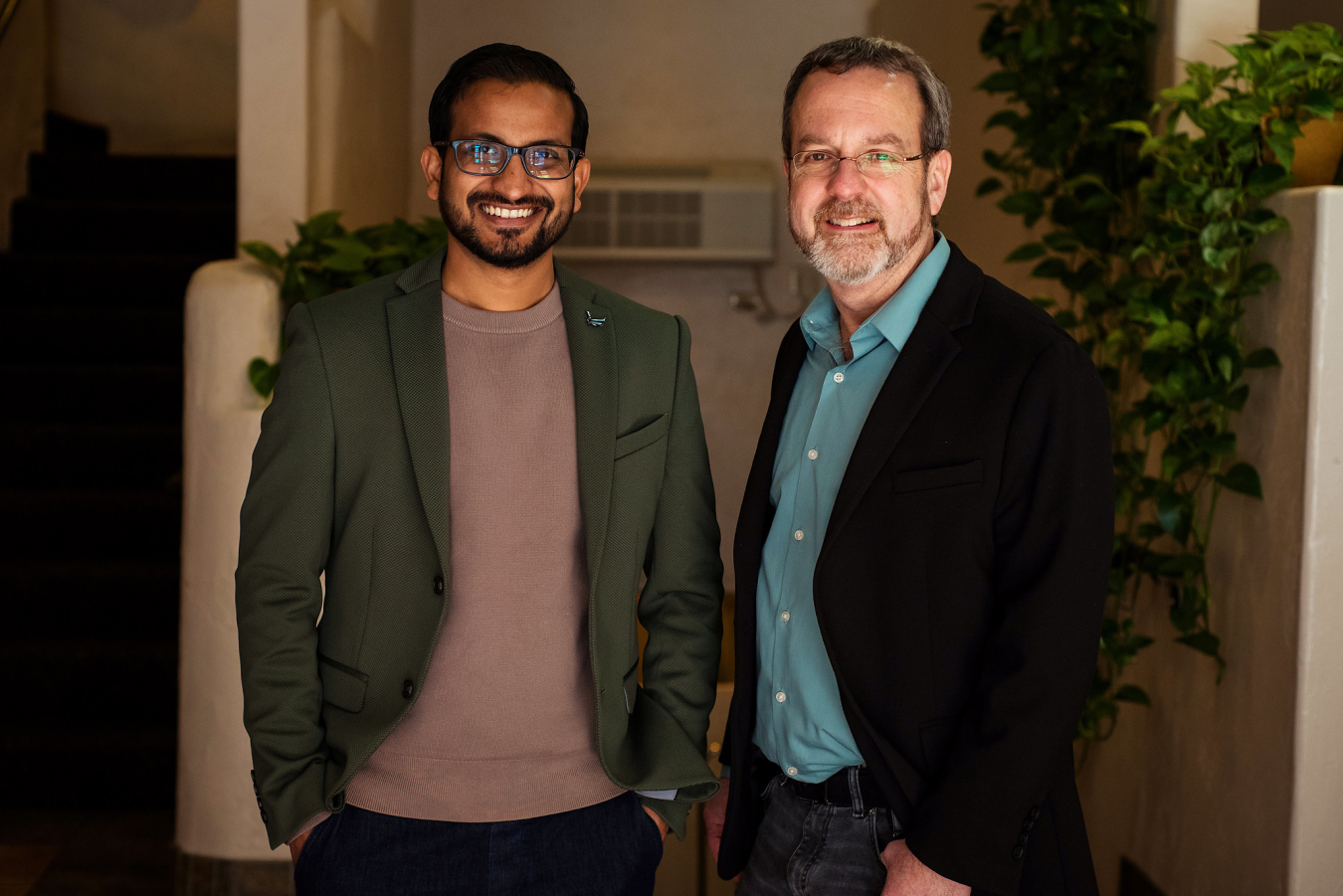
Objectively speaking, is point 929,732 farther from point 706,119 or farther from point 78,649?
point 706,119

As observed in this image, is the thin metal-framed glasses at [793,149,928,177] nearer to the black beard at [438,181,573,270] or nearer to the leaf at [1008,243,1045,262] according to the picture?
the black beard at [438,181,573,270]

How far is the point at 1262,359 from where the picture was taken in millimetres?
1997

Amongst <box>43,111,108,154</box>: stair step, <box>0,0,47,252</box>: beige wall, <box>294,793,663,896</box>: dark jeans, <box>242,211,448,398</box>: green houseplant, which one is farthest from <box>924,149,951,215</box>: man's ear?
<box>43,111,108,154</box>: stair step

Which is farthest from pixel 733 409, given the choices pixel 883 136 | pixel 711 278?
pixel 883 136

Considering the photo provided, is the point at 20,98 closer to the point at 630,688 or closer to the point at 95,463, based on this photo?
the point at 95,463

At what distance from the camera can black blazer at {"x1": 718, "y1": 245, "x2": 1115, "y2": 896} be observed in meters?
1.22

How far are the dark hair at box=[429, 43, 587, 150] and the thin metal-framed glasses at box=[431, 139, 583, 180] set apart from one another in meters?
0.05

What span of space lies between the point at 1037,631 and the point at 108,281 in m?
4.40

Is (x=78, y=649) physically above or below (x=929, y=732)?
below

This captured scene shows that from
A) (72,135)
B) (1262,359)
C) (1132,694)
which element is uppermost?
(72,135)

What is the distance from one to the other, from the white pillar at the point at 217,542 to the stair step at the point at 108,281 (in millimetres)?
2159

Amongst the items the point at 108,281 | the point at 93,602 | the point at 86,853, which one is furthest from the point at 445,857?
the point at 108,281

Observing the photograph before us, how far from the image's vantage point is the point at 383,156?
13.3 feet

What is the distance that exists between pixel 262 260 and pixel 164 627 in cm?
160
